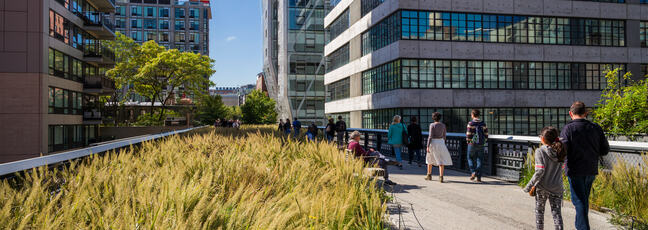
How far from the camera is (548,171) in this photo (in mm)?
6148

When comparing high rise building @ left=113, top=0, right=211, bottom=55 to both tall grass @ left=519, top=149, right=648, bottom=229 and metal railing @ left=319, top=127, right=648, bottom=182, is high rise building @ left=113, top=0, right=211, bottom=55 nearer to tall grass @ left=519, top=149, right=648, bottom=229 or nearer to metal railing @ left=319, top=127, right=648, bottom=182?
metal railing @ left=319, top=127, right=648, bottom=182

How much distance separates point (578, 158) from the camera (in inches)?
239

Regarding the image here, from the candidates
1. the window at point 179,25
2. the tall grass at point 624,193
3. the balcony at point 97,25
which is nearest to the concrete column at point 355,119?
the balcony at point 97,25

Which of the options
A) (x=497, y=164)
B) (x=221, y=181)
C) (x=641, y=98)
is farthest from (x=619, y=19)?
(x=221, y=181)

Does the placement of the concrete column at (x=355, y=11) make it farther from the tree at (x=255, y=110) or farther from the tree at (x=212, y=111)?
the tree at (x=255, y=110)

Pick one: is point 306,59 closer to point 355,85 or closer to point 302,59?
point 302,59

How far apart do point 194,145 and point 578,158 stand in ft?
28.5

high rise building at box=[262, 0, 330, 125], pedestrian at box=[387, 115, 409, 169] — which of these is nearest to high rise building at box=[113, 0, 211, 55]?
high rise building at box=[262, 0, 330, 125]

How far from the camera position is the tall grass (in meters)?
6.93

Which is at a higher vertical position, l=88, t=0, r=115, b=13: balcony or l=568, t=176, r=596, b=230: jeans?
l=88, t=0, r=115, b=13: balcony

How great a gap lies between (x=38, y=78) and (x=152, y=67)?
17030 millimetres

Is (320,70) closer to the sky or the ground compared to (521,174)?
closer to the sky

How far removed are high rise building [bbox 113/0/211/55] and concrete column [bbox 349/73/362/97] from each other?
7939 cm

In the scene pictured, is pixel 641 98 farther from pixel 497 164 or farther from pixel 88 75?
pixel 88 75
